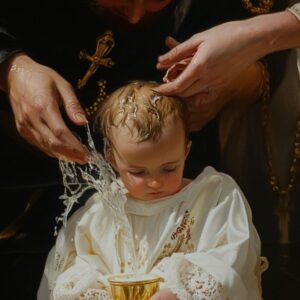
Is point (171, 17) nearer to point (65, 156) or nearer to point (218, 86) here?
point (218, 86)

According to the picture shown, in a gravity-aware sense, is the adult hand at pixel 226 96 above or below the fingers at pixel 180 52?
below

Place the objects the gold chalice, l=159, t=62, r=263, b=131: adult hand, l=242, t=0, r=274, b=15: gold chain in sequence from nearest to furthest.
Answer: the gold chalice
l=159, t=62, r=263, b=131: adult hand
l=242, t=0, r=274, b=15: gold chain

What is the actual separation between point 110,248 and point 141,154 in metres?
0.17

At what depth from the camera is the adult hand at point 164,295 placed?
45.5 inches

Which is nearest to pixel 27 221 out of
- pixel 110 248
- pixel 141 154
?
pixel 110 248

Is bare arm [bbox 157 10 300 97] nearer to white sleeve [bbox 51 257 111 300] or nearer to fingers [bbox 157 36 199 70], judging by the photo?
fingers [bbox 157 36 199 70]

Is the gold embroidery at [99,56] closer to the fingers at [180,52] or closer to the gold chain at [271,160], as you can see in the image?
the fingers at [180,52]

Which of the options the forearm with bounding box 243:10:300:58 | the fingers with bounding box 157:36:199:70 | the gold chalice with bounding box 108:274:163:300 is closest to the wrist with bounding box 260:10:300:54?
the forearm with bounding box 243:10:300:58

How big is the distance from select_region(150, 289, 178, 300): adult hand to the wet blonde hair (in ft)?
0.71

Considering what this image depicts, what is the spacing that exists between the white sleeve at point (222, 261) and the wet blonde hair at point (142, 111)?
139 millimetres

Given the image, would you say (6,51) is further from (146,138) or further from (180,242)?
(180,242)

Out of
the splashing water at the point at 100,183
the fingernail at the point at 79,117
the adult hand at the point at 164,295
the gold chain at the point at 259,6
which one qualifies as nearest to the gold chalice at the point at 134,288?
the adult hand at the point at 164,295

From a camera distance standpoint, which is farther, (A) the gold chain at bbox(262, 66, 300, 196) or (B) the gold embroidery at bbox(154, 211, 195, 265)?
(A) the gold chain at bbox(262, 66, 300, 196)

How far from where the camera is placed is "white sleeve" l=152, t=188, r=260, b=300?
3.88 feet
